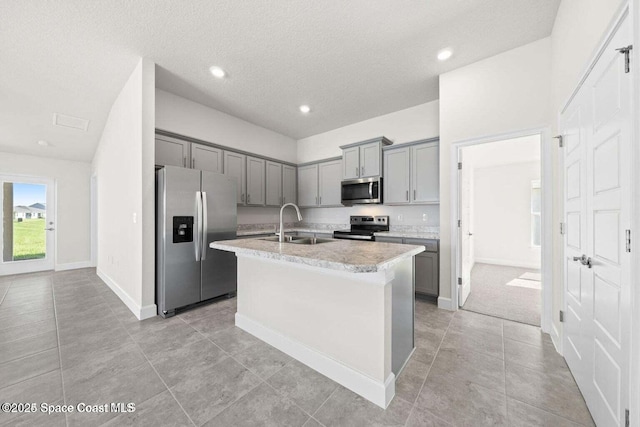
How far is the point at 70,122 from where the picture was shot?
13.0 ft

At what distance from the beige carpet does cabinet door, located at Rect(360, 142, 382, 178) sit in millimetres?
2358

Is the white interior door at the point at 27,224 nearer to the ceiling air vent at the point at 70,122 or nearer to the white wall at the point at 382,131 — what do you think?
the ceiling air vent at the point at 70,122

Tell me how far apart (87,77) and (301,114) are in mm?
2895

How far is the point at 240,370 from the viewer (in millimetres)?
1833

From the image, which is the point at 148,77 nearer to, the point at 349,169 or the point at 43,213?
the point at 349,169

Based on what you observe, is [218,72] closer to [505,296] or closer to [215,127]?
[215,127]

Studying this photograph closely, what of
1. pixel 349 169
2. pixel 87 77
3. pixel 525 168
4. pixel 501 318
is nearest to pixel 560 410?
pixel 501 318

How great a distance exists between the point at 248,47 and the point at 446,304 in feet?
12.4

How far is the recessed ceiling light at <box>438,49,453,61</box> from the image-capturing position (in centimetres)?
267

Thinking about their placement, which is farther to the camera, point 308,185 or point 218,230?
point 308,185

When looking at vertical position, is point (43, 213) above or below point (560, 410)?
above

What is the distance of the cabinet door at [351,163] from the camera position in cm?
427

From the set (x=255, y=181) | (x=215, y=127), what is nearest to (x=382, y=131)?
(x=255, y=181)

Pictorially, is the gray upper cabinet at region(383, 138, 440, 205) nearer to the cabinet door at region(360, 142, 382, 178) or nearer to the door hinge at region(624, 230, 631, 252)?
the cabinet door at region(360, 142, 382, 178)
